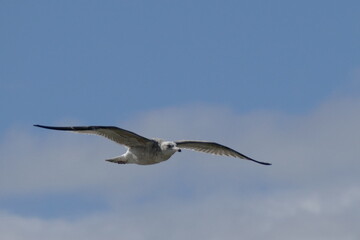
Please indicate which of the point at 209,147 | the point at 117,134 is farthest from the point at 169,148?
the point at 209,147

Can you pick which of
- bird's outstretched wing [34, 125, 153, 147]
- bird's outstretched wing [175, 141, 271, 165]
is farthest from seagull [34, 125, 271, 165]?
bird's outstretched wing [175, 141, 271, 165]

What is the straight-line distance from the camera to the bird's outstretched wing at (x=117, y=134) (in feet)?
141

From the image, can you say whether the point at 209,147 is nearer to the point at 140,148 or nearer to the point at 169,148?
the point at 169,148

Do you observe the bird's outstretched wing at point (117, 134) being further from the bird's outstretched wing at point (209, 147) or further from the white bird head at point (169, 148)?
the bird's outstretched wing at point (209, 147)

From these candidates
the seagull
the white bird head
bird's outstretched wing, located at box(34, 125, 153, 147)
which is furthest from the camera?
the white bird head

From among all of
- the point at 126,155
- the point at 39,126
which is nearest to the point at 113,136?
the point at 126,155

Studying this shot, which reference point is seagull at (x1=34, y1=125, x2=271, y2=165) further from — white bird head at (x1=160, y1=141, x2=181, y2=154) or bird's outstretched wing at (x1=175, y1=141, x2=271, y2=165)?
bird's outstretched wing at (x1=175, y1=141, x2=271, y2=165)

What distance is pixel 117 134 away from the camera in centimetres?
4434

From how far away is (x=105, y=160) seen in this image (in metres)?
45.9

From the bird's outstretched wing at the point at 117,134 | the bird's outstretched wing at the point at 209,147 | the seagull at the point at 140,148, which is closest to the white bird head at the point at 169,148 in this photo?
the seagull at the point at 140,148

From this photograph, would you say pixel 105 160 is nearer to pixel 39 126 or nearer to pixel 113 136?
pixel 113 136

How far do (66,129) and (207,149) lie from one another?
8034mm

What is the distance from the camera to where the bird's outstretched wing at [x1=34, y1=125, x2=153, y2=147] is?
141ft

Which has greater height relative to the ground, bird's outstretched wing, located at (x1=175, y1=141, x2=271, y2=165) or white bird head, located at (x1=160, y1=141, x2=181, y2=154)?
bird's outstretched wing, located at (x1=175, y1=141, x2=271, y2=165)
